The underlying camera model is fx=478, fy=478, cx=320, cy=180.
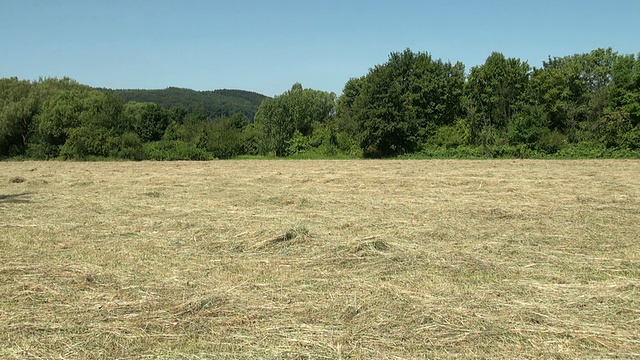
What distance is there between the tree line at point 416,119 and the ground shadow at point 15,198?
28388 millimetres

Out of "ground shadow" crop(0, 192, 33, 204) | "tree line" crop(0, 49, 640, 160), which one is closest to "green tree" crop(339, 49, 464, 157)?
"tree line" crop(0, 49, 640, 160)

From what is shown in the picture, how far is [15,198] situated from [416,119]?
39414 millimetres

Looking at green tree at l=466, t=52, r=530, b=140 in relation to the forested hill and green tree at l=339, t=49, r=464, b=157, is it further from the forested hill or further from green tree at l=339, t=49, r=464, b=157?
the forested hill

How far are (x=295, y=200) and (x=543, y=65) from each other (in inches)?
1784

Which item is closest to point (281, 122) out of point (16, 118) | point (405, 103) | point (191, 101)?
point (405, 103)

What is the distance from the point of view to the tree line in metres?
39.9

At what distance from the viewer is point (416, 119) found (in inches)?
Result: 1902

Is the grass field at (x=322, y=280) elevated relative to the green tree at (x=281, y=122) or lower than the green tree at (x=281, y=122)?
lower

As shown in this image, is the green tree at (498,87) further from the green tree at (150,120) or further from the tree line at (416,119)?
the green tree at (150,120)

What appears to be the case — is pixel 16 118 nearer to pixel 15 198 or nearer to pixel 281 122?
pixel 281 122

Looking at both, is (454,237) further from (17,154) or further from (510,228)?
(17,154)

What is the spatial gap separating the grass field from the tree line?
102 ft

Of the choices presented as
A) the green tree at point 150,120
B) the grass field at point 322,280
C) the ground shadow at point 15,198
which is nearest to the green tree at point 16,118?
the green tree at point 150,120

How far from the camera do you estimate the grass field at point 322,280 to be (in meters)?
4.26
